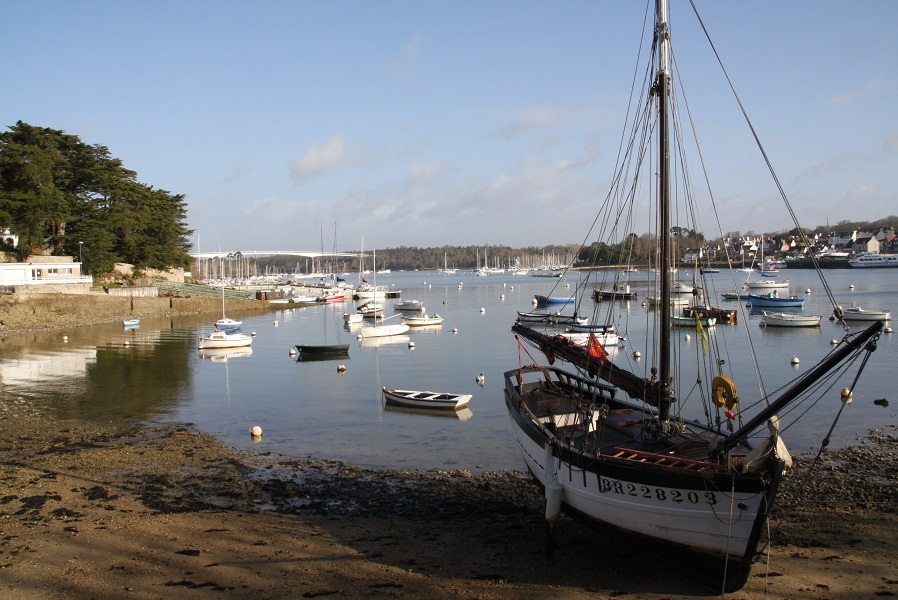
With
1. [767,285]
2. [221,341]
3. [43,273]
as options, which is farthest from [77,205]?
[767,285]

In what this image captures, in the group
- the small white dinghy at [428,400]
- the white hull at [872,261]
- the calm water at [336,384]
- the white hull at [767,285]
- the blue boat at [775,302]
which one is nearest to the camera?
the calm water at [336,384]

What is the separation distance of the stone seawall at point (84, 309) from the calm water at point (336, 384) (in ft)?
13.1

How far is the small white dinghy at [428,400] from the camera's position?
93.6 ft

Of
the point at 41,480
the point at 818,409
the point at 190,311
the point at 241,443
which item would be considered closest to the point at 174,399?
the point at 241,443

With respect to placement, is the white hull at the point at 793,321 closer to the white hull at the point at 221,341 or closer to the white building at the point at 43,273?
the white hull at the point at 221,341

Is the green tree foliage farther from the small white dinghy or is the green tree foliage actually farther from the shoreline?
the small white dinghy

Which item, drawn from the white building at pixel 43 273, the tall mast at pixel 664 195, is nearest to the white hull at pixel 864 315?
the tall mast at pixel 664 195

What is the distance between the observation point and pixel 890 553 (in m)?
13.3

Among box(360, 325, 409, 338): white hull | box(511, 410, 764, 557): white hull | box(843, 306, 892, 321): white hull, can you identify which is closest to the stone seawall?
box(360, 325, 409, 338): white hull

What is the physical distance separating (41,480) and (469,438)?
13134 millimetres

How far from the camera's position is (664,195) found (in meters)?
14.9

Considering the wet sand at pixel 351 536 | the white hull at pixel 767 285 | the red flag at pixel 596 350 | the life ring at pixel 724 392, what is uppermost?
the red flag at pixel 596 350

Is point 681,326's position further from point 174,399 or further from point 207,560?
point 207,560

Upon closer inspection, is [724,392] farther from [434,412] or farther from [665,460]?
[434,412]
